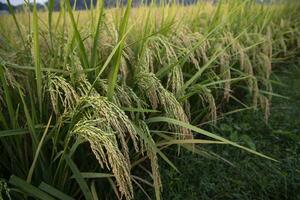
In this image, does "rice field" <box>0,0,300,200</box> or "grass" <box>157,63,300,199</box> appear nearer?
"rice field" <box>0,0,300,200</box>

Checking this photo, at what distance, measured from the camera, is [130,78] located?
241cm

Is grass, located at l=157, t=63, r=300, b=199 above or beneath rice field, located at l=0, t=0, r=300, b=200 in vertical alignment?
beneath

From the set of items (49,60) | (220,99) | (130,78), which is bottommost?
(220,99)

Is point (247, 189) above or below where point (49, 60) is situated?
below

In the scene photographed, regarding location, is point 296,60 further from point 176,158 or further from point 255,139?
point 176,158

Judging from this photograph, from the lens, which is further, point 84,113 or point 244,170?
point 244,170

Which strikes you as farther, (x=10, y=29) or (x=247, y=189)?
(x=10, y=29)

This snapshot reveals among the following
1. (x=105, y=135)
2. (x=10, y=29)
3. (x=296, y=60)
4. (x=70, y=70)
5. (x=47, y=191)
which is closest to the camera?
(x=105, y=135)

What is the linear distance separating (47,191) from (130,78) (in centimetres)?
97

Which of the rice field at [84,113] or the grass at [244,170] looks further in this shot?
the grass at [244,170]

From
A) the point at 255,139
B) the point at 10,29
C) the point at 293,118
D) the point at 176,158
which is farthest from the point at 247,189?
the point at 10,29

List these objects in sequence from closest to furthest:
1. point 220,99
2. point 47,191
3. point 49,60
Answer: point 47,191
point 49,60
point 220,99

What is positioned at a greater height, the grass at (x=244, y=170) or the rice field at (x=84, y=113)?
the rice field at (x=84, y=113)

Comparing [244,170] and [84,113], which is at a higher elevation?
[84,113]
